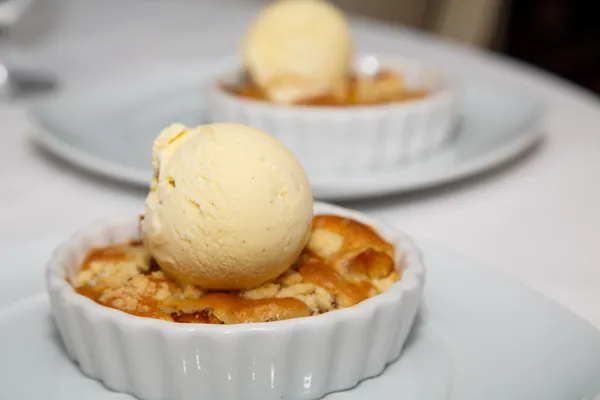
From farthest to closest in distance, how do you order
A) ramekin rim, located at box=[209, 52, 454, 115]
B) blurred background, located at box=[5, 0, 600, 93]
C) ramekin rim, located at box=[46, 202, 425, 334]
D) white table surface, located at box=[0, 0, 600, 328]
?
blurred background, located at box=[5, 0, 600, 93] → ramekin rim, located at box=[209, 52, 454, 115] → white table surface, located at box=[0, 0, 600, 328] → ramekin rim, located at box=[46, 202, 425, 334]

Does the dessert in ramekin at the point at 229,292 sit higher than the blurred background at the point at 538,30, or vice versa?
the dessert in ramekin at the point at 229,292

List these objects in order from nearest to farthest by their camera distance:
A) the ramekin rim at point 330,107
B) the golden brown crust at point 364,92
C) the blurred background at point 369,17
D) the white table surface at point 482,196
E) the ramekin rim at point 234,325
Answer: the ramekin rim at point 234,325 → the white table surface at point 482,196 → the ramekin rim at point 330,107 → the golden brown crust at point 364,92 → the blurred background at point 369,17

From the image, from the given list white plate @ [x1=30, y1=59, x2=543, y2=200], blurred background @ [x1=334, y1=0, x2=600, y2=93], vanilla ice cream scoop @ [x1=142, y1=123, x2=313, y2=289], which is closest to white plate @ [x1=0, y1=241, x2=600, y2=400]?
vanilla ice cream scoop @ [x1=142, y1=123, x2=313, y2=289]

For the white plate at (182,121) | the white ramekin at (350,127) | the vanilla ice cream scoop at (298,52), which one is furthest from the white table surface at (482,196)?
the vanilla ice cream scoop at (298,52)

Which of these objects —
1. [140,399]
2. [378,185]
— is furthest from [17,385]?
[378,185]

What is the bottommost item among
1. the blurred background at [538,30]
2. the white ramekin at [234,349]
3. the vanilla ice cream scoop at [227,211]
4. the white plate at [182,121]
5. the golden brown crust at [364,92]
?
the blurred background at [538,30]

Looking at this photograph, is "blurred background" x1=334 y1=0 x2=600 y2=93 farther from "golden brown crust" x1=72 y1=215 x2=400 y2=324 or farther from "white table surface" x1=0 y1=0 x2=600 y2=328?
→ "golden brown crust" x1=72 y1=215 x2=400 y2=324

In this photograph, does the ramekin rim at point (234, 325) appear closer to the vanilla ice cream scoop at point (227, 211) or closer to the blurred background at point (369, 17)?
the vanilla ice cream scoop at point (227, 211)
